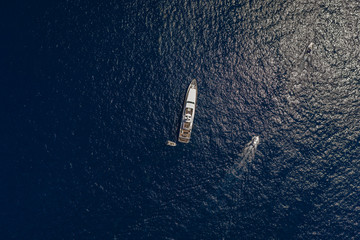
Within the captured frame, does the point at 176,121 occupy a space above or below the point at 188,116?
below

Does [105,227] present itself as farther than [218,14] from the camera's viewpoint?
No

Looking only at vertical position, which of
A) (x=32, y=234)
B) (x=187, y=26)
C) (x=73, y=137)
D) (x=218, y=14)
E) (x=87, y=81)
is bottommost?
(x=32, y=234)

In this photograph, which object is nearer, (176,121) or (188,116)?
(188,116)

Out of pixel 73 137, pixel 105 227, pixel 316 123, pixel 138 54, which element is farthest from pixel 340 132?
pixel 73 137

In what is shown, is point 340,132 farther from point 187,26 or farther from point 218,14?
point 187,26
